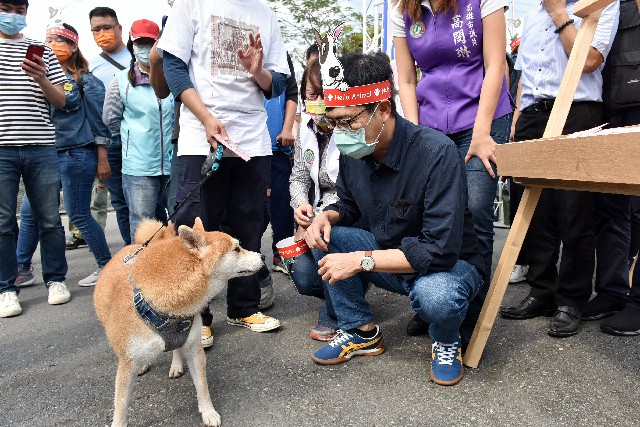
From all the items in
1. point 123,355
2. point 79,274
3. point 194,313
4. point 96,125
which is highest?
point 96,125

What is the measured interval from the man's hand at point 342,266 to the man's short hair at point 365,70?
2.05 ft

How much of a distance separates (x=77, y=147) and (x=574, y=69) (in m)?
3.72

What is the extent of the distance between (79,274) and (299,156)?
274cm

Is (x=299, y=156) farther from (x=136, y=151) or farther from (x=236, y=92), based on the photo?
(x=136, y=151)

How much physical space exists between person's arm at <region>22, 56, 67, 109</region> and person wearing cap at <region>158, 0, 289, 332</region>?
1.35 metres

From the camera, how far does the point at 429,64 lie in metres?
2.45

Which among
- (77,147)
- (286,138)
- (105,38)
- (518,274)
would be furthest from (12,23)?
(518,274)

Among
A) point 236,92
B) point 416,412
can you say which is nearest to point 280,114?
point 236,92

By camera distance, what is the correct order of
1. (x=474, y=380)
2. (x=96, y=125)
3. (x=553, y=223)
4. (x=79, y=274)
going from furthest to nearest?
(x=79, y=274), (x=96, y=125), (x=553, y=223), (x=474, y=380)

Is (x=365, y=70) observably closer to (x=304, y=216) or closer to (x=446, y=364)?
(x=304, y=216)

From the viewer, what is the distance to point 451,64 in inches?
93.8

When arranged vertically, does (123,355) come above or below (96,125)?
below

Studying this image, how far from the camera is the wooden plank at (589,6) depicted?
1844 millimetres

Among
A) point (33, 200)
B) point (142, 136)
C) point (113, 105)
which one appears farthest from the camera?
point (113, 105)
